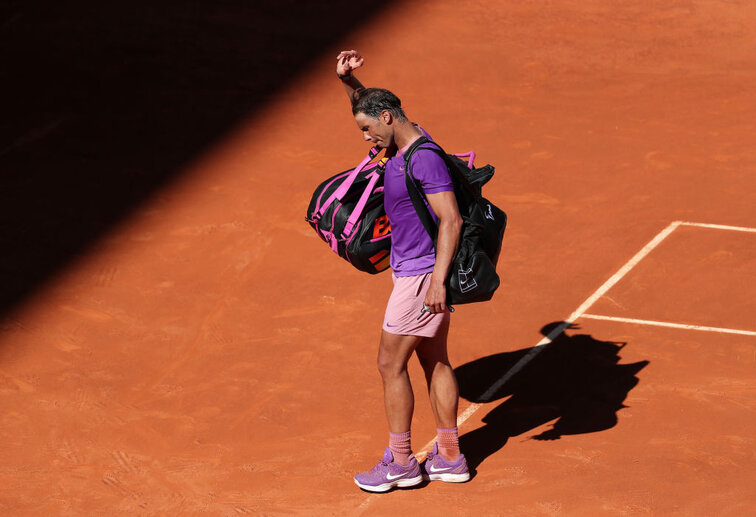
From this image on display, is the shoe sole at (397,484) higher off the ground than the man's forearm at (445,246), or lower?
lower

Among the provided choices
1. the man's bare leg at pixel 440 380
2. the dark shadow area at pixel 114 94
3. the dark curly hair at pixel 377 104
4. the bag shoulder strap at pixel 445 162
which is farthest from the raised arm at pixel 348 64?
the dark shadow area at pixel 114 94

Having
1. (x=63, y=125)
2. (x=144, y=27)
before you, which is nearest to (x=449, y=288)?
(x=63, y=125)

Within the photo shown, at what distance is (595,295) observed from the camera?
9.34 meters

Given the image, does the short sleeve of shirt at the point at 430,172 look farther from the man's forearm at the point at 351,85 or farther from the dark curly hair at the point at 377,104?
the man's forearm at the point at 351,85

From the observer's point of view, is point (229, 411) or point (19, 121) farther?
point (19, 121)

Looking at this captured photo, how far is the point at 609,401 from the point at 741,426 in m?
0.89

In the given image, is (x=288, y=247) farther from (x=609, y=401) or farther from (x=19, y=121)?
(x=19, y=121)

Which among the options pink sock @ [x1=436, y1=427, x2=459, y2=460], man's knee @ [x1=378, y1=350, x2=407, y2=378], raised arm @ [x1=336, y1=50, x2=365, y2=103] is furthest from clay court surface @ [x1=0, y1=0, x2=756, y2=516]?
raised arm @ [x1=336, y1=50, x2=365, y2=103]

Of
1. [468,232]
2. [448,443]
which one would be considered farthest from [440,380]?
[468,232]

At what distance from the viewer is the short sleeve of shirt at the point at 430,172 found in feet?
19.5

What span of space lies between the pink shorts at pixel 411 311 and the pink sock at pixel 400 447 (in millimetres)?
677

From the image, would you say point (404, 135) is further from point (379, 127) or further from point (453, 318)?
point (453, 318)

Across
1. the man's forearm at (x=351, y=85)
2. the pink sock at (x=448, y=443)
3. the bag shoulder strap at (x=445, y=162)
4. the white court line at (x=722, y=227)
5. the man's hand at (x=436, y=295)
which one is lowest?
the pink sock at (x=448, y=443)

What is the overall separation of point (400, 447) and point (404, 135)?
73.2 inches
